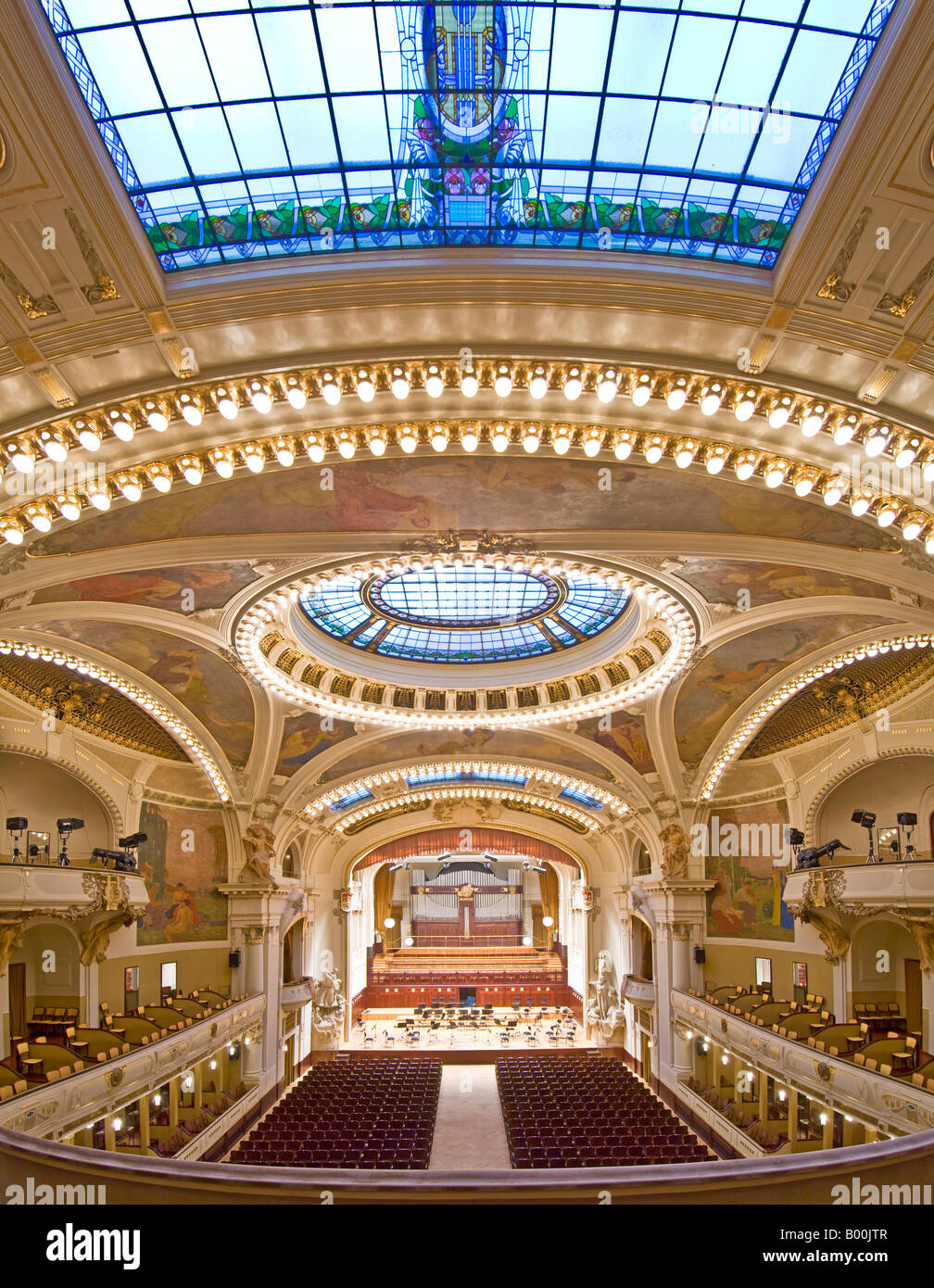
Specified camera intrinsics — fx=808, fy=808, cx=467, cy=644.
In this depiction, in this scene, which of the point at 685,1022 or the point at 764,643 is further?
the point at 685,1022

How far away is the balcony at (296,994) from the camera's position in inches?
1238

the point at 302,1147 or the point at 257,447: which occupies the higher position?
the point at 257,447

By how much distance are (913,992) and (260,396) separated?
23026mm

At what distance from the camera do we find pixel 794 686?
22.0 m

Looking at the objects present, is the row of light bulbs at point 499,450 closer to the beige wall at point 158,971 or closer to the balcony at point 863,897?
the balcony at point 863,897

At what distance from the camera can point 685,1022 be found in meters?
27.1

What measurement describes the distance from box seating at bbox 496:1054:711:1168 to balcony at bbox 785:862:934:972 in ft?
20.9

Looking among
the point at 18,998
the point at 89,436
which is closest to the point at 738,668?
the point at 89,436

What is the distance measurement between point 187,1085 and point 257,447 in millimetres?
18457

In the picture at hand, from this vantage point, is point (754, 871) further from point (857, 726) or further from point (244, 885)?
point (244, 885)

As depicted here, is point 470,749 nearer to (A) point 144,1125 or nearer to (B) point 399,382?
(A) point 144,1125

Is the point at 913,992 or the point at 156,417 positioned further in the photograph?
the point at 913,992

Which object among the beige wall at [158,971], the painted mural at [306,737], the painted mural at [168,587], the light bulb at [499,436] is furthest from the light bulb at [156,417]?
the beige wall at [158,971]
